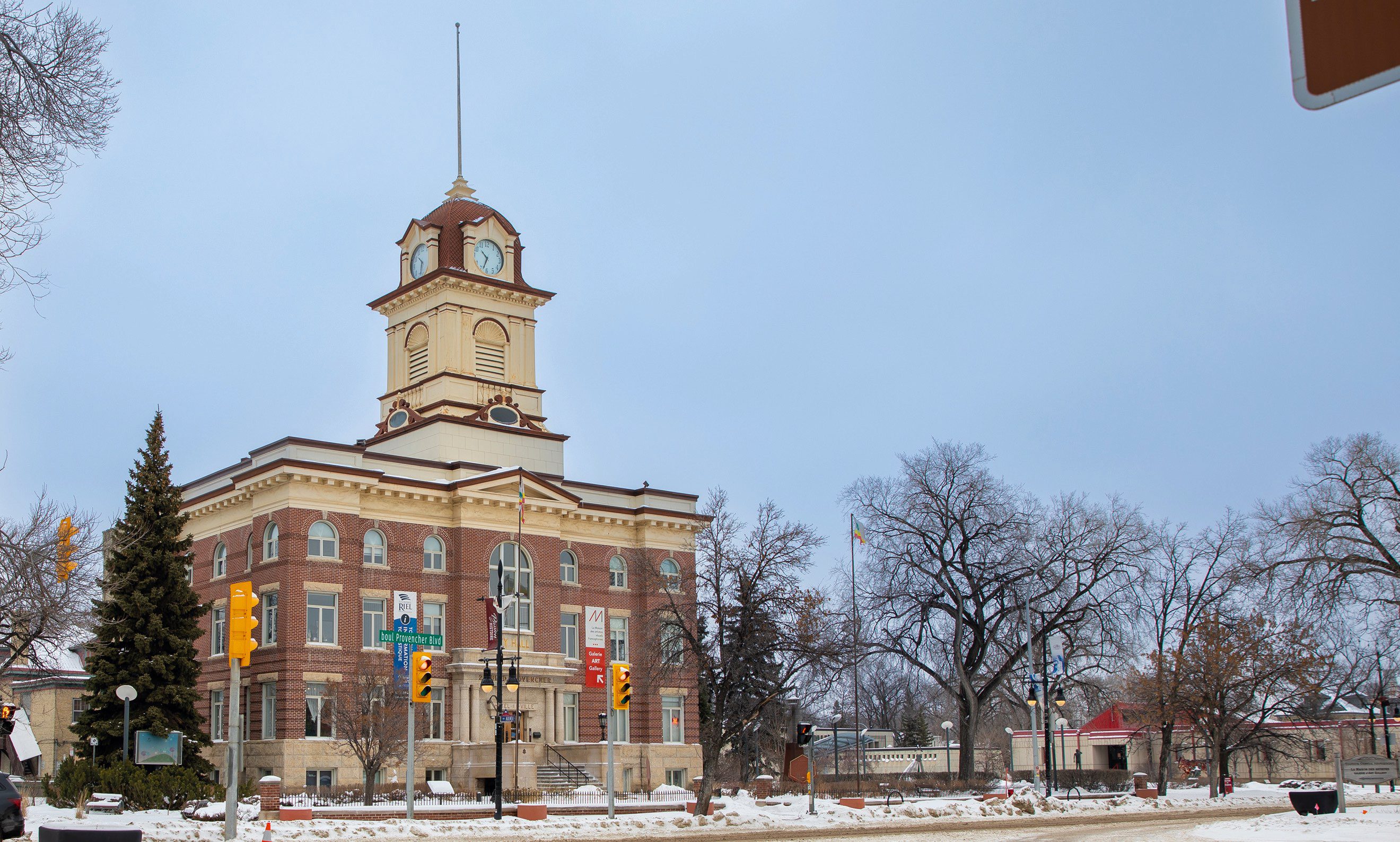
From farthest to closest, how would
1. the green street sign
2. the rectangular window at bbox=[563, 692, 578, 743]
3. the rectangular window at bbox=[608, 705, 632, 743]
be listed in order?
the rectangular window at bbox=[608, 705, 632, 743], the rectangular window at bbox=[563, 692, 578, 743], the green street sign

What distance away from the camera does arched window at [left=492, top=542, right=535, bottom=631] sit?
183 ft

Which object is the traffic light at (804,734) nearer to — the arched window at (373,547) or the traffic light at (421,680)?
the traffic light at (421,680)

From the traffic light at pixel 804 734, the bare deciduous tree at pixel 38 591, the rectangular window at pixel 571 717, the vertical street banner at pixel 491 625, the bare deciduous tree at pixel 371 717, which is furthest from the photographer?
the rectangular window at pixel 571 717

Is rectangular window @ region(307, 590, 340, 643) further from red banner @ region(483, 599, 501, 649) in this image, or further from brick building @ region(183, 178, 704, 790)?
red banner @ region(483, 599, 501, 649)

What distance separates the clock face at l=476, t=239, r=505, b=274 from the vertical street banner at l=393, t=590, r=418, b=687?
56.6 feet

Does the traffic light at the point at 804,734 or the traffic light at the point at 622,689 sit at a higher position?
the traffic light at the point at 622,689

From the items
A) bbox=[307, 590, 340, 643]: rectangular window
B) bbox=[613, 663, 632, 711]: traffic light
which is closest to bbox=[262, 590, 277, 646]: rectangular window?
bbox=[307, 590, 340, 643]: rectangular window

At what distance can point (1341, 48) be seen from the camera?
3.37m

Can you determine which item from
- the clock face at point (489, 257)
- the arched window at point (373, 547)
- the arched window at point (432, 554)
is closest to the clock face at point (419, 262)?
the clock face at point (489, 257)

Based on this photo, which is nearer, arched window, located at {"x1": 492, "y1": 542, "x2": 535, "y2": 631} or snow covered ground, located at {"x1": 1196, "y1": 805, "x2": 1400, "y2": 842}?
snow covered ground, located at {"x1": 1196, "y1": 805, "x2": 1400, "y2": 842}

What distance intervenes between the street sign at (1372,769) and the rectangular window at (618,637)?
36593 mm

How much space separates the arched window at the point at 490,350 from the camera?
6222 centimetres

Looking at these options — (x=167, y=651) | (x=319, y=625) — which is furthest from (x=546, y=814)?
(x=319, y=625)

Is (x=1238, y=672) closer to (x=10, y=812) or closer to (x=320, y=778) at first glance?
(x=320, y=778)
